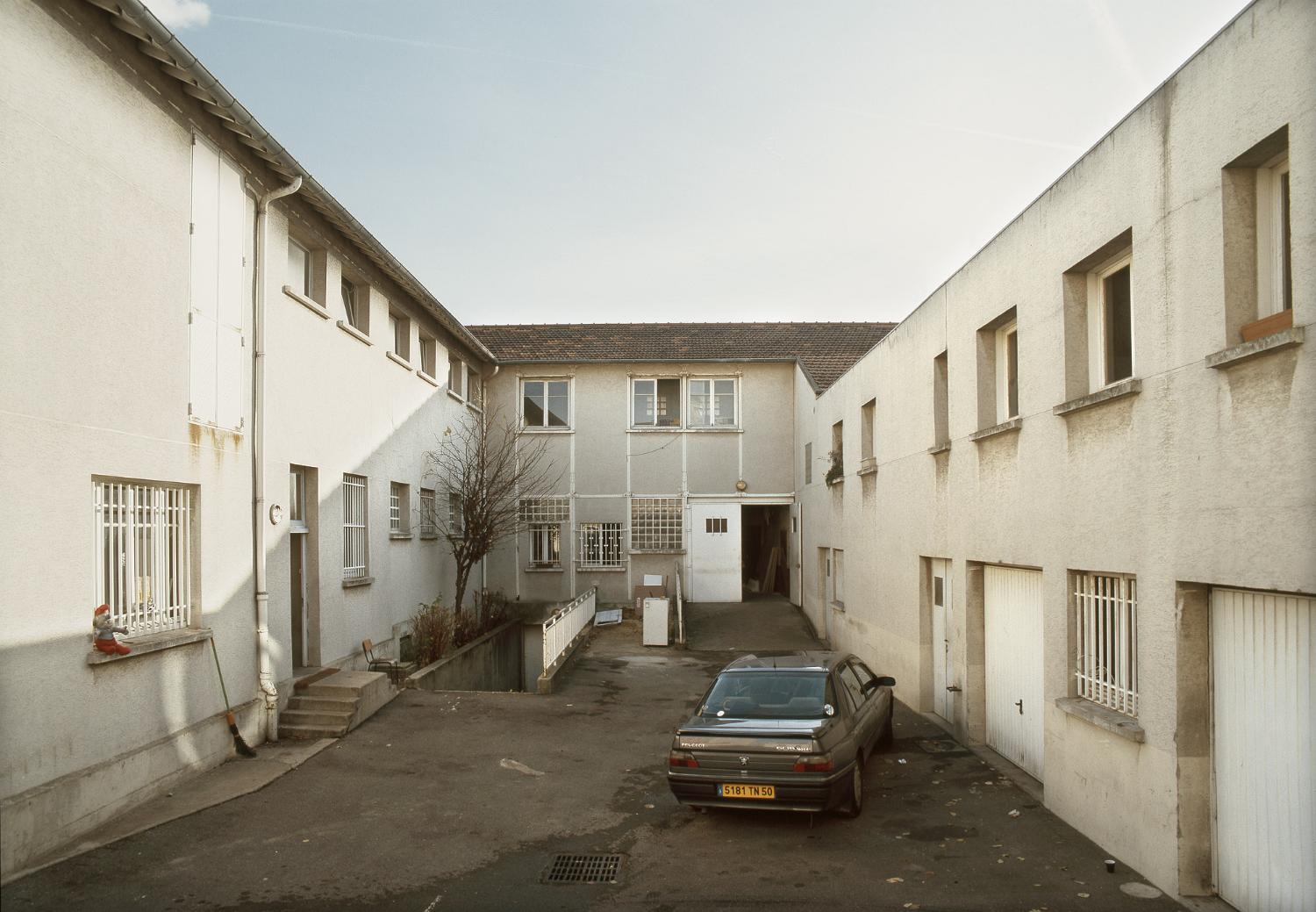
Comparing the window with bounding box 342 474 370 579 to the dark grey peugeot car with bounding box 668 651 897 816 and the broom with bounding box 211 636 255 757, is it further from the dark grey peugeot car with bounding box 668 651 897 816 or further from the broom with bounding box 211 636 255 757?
the dark grey peugeot car with bounding box 668 651 897 816

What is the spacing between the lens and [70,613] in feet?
25.3

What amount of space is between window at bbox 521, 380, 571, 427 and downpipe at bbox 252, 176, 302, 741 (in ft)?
47.2

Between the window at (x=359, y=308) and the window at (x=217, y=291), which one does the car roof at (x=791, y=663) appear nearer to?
the window at (x=217, y=291)

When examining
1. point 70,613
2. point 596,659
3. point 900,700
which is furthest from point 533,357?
point 70,613

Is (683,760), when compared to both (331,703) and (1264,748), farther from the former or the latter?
(331,703)

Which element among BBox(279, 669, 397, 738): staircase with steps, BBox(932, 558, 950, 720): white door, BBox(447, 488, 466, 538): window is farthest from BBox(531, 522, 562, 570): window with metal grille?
BBox(932, 558, 950, 720): white door

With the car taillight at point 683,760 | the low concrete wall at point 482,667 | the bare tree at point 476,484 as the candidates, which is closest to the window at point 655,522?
the bare tree at point 476,484

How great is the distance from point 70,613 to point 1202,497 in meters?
8.79

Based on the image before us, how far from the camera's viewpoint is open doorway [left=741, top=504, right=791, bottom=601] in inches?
1068

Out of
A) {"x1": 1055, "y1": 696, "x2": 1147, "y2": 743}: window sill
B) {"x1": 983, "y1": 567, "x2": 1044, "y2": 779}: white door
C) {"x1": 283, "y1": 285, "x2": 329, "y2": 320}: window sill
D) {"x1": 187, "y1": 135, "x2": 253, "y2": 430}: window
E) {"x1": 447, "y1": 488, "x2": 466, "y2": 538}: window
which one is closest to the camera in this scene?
{"x1": 1055, "y1": 696, "x2": 1147, "y2": 743}: window sill

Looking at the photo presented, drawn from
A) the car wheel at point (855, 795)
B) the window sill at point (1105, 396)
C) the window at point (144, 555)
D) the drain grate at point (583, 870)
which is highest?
the window sill at point (1105, 396)

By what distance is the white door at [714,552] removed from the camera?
25.0 m

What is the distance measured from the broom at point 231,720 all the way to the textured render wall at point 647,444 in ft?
48.7

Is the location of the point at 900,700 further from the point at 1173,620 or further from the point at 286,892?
the point at 286,892
